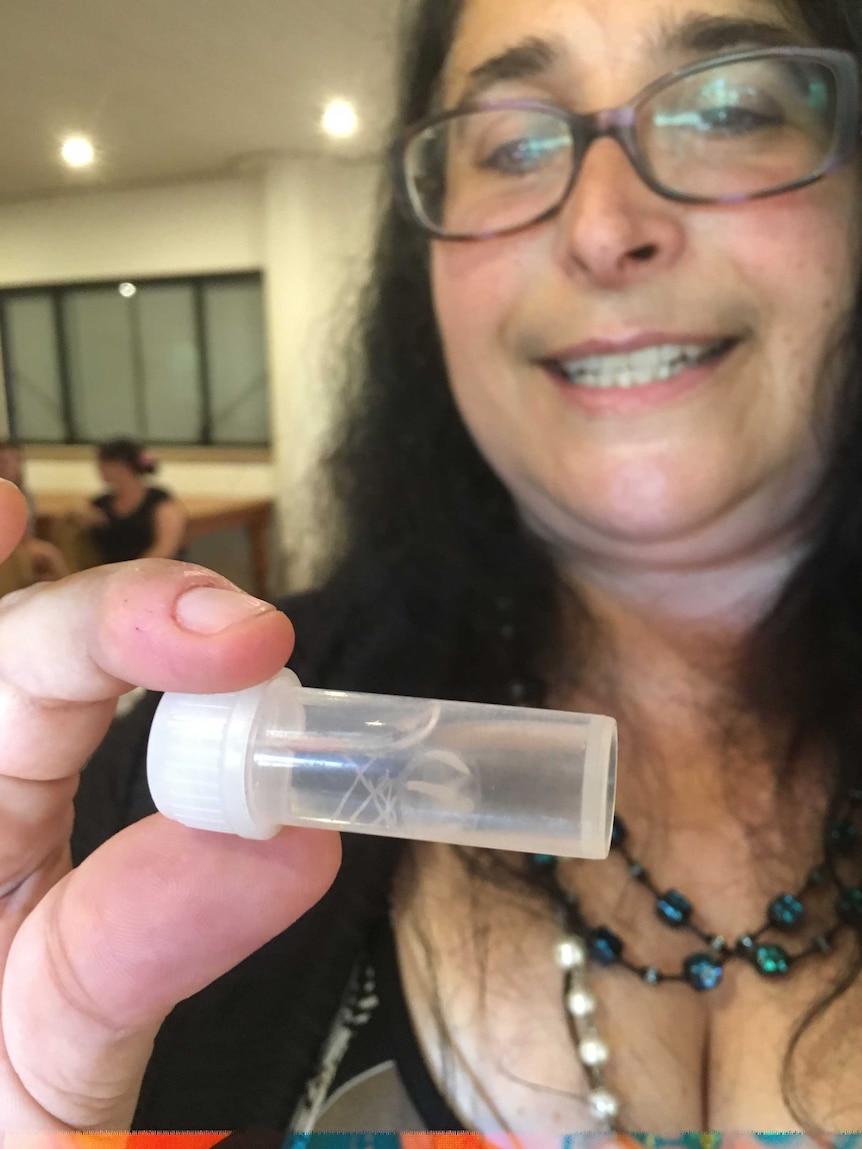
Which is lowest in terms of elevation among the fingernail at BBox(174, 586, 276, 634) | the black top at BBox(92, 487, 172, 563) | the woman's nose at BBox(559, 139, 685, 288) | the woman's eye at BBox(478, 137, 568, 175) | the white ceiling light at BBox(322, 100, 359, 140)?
the black top at BBox(92, 487, 172, 563)

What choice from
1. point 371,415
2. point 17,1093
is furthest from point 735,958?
point 371,415

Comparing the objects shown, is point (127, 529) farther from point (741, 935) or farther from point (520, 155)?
point (741, 935)

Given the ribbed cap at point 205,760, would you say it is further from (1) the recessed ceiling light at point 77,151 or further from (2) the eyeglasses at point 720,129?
(1) the recessed ceiling light at point 77,151

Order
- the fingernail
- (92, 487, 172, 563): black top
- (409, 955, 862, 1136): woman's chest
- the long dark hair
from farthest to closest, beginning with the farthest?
(92, 487, 172, 563): black top, the long dark hair, (409, 955, 862, 1136): woman's chest, the fingernail

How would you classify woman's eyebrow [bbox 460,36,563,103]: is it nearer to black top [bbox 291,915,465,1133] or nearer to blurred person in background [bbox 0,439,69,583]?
blurred person in background [bbox 0,439,69,583]

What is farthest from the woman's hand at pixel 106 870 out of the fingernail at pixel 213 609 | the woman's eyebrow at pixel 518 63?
the woman's eyebrow at pixel 518 63

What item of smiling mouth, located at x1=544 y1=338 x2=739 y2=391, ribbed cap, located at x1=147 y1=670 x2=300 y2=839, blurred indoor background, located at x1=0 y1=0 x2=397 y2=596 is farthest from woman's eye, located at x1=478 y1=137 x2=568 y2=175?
ribbed cap, located at x1=147 y1=670 x2=300 y2=839
